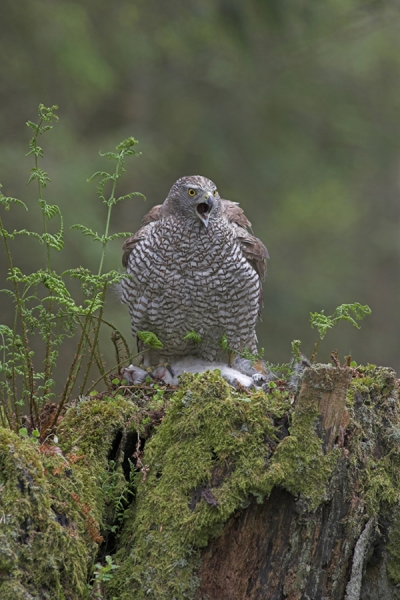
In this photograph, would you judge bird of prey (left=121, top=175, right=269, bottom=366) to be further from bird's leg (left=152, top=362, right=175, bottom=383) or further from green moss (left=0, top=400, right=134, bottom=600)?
green moss (left=0, top=400, right=134, bottom=600)

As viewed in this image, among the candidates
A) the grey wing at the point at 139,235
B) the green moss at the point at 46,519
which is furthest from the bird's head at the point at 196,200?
the green moss at the point at 46,519

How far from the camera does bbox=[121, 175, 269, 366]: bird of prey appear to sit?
454 centimetres

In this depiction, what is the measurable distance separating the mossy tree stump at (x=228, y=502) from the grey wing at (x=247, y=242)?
188 cm

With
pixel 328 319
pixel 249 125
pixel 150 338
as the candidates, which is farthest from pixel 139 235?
pixel 249 125

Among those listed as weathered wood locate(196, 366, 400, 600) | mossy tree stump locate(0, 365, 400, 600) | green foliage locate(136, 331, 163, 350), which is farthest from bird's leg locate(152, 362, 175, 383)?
weathered wood locate(196, 366, 400, 600)

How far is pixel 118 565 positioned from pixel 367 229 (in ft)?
35.9

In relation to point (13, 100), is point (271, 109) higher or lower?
higher

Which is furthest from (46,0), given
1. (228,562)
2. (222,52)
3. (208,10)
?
(228,562)

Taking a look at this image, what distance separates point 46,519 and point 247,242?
9.33ft

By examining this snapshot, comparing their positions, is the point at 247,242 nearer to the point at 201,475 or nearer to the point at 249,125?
the point at 201,475

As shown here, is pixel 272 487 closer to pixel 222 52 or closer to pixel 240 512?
pixel 240 512

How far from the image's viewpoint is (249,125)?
10.3 metres

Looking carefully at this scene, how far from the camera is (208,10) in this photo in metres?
7.73

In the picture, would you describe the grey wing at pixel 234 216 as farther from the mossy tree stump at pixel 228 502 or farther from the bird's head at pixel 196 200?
the mossy tree stump at pixel 228 502
